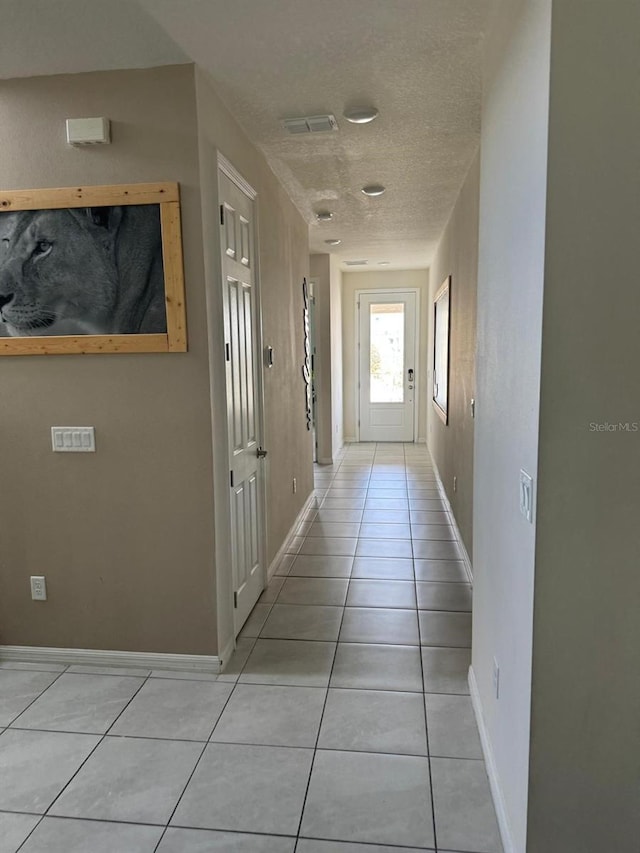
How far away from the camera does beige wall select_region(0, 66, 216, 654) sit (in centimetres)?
239

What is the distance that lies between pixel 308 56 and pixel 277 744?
2.69m

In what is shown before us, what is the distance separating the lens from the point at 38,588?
8.86 ft

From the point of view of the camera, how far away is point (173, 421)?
2.53 metres

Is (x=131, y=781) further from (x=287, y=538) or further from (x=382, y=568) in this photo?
(x=287, y=538)

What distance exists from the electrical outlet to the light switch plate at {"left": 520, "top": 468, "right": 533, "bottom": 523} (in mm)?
2266

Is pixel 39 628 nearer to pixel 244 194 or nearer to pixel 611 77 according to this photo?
pixel 244 194

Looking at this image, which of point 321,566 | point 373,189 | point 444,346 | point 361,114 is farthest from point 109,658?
point 444,346

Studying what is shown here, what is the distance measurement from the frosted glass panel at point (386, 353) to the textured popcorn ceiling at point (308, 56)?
186 inches

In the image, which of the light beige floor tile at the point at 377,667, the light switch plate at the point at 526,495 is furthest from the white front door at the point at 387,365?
the light switch plate at the point at 526,495

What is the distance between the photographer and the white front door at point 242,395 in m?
2.78

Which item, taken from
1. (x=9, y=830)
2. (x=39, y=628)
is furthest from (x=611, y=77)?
(x=39, y=628)

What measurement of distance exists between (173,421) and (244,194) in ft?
4.51

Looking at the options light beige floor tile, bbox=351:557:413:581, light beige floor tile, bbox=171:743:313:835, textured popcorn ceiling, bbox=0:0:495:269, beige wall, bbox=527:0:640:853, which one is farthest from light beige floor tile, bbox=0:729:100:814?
textured popcorn ceiling, bbox=0:0:495:269

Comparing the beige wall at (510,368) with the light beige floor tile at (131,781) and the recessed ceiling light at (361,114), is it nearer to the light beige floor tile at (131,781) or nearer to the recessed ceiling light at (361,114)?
the recessed ceiling light at (361,114)
